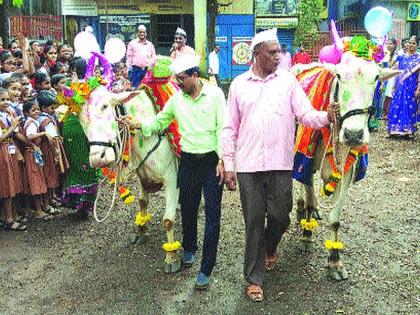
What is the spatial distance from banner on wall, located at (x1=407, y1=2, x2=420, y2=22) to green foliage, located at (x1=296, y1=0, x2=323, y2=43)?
3.37 metres

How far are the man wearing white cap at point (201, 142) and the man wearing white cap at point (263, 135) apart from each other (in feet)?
0.89

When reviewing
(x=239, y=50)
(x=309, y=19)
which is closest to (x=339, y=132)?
(x=309, y=19)

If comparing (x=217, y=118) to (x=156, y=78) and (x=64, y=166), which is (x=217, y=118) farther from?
(x=64, y=166)

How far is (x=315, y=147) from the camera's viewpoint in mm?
4621

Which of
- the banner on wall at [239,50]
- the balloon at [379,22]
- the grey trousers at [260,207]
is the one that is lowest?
the grey trousers at [260,207]

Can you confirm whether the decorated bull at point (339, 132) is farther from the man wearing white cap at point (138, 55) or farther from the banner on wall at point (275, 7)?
the banner on wall at point (275, 7)

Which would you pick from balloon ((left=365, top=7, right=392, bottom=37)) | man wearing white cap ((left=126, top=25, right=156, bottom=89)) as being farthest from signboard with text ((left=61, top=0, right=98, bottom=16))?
balloon ((left=365, top=7, right=392, bottom=37))

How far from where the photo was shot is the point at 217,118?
13.8 ft

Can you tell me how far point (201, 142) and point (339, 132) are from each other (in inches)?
43.6

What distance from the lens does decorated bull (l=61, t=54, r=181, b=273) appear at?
4.33 meters

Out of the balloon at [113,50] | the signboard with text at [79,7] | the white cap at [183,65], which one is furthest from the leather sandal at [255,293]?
the signboard with text at [79,7]

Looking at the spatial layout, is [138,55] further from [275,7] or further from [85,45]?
[275,7]

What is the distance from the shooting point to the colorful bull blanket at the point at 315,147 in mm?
4305

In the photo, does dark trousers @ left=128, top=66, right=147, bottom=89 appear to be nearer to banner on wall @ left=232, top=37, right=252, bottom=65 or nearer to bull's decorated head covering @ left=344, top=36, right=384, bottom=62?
bull's decorated head covering @ left=344, top=36, right=384, bottom=62
